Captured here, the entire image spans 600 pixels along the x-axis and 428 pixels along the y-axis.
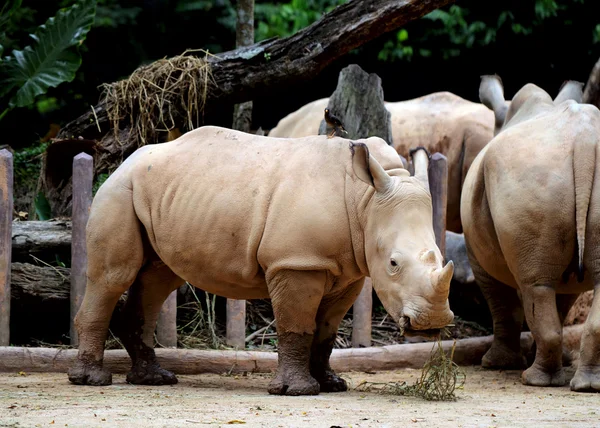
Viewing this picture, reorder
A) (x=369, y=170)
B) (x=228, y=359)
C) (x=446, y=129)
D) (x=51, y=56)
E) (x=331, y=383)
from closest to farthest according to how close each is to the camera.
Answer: (x=369, y=170) < (x=331, y=383) < (x=228, y=359) < (x=446, y=129) < (x=51, y=56)

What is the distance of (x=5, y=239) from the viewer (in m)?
6.94

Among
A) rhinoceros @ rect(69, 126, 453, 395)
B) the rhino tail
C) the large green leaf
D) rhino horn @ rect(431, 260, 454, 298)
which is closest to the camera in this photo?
rhino horn @ rect(431, 260, 454, 298)

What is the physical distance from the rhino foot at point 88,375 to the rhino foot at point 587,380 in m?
2.88

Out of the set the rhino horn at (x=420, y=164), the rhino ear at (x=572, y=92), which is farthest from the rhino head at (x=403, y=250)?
the rhino ear at (x=572, y=92)

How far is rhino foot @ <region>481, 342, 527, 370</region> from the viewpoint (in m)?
7.46

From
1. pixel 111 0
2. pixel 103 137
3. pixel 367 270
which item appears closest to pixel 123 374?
pixel 367 270

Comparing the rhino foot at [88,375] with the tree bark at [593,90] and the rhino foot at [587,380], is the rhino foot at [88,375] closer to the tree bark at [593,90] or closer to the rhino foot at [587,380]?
the rhino foot at [587,380]

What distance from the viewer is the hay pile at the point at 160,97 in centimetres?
841

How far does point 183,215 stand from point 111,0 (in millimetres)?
8124

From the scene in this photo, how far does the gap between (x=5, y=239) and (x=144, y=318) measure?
1329 millimetres

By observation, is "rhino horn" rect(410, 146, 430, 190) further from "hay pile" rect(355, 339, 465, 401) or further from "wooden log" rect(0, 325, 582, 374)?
"wooden log" rect(0, 325, 582, 374)

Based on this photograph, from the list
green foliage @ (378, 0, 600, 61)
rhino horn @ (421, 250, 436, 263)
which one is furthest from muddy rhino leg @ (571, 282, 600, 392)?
green foliage @ (378, 0, 600, 61)

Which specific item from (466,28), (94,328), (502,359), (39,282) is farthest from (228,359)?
(466,28)

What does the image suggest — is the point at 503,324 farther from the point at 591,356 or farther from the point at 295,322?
the point at 295,322
